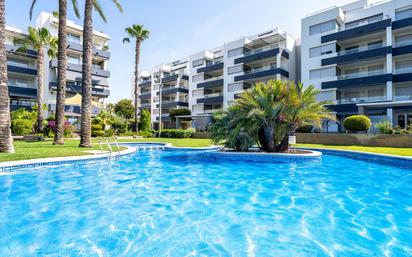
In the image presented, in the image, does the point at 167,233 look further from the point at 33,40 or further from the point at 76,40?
the point at 76,40

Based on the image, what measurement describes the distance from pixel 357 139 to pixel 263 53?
2162cm

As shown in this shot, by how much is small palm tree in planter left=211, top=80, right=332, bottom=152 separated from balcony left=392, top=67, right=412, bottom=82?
1933 centimetres

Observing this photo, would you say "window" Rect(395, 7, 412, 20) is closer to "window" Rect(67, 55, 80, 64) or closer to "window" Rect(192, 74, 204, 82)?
"window" Rect(192, 74, 204, 82)

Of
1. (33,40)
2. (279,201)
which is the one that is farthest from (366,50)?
(33,40)

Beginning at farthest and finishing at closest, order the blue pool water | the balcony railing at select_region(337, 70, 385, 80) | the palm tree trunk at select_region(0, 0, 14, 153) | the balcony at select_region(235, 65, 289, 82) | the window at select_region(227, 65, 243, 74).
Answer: the window at select_region(227, 65, 243, 74), the balcony at select_region(235, 65, 289, 82), the balcony railing at select_region(337, 70, 385, 80), the palm tree trunk at select_region(0, 0, 14, 153), the blue pool water

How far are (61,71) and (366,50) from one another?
32.3 metres

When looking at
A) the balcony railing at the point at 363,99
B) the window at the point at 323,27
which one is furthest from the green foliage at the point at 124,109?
the balcony railing at the point at 363,99

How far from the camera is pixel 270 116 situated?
562 inches

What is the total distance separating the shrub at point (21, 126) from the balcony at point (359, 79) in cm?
3442

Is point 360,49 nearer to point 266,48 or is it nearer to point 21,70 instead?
point 266,48

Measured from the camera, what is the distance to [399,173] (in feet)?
32.2

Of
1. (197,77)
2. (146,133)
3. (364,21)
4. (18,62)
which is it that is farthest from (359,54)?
(18,62)

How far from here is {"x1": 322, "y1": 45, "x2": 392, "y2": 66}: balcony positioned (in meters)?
28.0

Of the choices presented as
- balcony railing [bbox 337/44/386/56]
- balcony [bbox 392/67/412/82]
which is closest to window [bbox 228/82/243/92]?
balcony railing [bbox 337/44/386/56]
